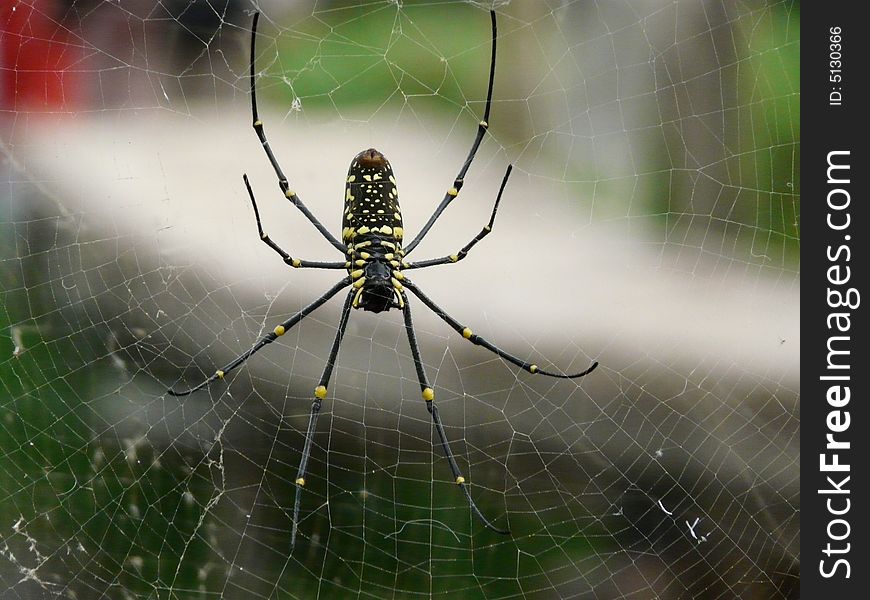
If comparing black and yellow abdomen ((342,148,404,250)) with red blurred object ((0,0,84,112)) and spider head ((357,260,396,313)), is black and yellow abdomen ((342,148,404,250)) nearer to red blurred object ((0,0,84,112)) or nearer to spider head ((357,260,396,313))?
spider head ((357,260,396,313))

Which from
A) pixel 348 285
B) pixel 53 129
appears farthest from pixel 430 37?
pixel 53 129

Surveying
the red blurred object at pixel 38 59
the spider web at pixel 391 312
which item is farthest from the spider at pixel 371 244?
the red blurred object at pixel 38 59

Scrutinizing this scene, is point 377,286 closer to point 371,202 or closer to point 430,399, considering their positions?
point 371,202

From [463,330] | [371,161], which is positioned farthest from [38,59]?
[463,330]

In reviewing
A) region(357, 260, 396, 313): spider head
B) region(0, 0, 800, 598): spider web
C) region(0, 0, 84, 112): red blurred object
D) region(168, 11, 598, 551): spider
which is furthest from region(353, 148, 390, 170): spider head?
region(0, 0, 84, 112): red blurred object

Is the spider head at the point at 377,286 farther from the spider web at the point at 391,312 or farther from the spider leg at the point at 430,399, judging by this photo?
the spider web at the point at 391,312
